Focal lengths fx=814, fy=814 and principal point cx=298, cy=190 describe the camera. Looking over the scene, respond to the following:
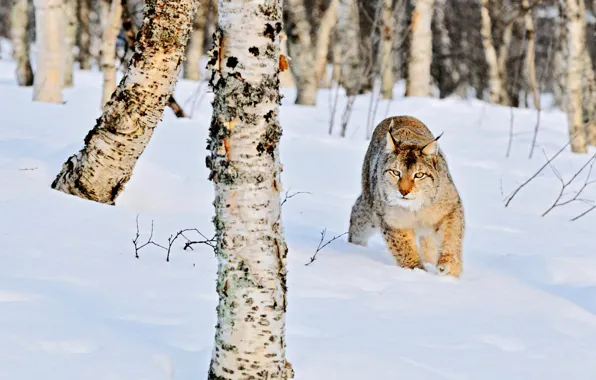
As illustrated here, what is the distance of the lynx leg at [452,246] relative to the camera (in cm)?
473

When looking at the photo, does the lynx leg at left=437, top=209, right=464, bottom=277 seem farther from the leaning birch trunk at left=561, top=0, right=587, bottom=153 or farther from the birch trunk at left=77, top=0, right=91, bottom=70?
the birch trunk at left=77, top=0, right=91, bottom=70

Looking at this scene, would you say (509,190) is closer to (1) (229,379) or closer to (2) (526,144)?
(2) (526,144)

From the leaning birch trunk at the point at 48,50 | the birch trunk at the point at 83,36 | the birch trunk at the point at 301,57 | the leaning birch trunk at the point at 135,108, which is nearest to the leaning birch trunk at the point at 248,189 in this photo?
the leaning birch trunk at the point at 135,108

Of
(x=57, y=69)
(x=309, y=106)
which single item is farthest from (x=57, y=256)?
(x=309, y=106)

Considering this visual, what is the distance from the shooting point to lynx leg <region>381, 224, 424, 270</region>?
4852 mm

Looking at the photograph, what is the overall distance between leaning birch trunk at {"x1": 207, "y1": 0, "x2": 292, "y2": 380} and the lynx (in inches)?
91.1

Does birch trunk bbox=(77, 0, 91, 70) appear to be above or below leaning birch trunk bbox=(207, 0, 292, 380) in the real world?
below

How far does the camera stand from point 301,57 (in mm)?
13023

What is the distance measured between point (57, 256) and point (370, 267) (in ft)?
5.74

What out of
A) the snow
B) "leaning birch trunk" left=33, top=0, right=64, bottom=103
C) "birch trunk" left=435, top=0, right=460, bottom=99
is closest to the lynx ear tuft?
the snow

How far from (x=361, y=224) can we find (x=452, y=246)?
0.80 m

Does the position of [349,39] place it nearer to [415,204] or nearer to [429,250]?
[429,250]

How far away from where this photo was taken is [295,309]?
12.0ft

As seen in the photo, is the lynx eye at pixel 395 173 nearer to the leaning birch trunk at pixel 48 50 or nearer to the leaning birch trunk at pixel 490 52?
the leaning birch trunk at pixel 48 50
